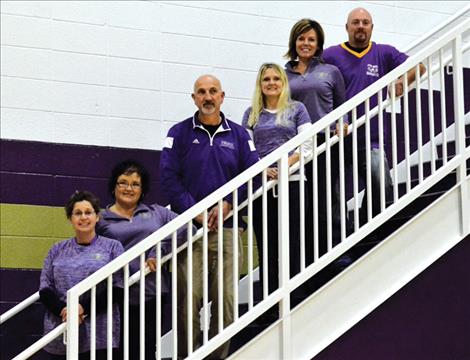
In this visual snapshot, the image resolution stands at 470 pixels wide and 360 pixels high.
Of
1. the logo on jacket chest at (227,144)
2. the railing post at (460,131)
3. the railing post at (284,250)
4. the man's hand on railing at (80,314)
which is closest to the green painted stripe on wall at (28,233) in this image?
the man's hand on railing at (80,314)

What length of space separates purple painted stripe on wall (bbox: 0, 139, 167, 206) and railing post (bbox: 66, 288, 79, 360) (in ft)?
6.04

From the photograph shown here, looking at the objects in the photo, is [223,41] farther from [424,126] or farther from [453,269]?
[453,269]

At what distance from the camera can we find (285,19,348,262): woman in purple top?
5258mm

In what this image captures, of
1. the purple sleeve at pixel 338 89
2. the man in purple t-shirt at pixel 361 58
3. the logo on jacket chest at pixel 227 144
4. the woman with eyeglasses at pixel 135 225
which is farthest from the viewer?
the man in purple t-shirt at pixel 361 58

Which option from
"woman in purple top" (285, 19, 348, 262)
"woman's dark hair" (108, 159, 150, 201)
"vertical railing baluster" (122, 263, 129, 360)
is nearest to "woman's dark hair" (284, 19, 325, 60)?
"woman in purple top" (285, 19, 348, 262)

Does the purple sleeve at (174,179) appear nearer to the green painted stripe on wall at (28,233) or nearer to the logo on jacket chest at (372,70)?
the logo on jacket chest at (372,70)

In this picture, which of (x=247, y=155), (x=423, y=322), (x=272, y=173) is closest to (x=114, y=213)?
(x=247, y=155)

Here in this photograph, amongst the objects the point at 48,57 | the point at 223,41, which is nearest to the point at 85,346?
the point at 48,57

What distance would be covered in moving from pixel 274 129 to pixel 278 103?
0.45 feet

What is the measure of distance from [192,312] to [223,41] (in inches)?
104

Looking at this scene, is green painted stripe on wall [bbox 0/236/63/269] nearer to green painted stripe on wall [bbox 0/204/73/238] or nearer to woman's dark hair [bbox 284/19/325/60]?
green painted stripe on wall [bbox 0/204/73/238]

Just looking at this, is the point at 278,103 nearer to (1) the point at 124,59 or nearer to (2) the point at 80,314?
(2) the point at 80,314

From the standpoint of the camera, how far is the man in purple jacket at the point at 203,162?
4.86 m

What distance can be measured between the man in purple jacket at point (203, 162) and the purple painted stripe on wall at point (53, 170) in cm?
136
